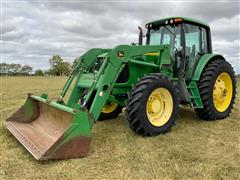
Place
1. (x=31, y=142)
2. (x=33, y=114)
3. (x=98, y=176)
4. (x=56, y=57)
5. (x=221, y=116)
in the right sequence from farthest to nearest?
1. (x=56, y=57)
2. (x=221, y=116)
3. (x=33, y=114)
4. (x=31, y=142)
5. (x=98, y=176)

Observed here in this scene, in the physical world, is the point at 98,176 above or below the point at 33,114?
below

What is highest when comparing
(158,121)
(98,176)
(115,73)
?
(115,73)

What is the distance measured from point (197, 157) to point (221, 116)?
9.73ft

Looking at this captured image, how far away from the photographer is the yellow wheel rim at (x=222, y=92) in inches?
282

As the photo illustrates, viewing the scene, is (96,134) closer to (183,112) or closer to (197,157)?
(197,157)

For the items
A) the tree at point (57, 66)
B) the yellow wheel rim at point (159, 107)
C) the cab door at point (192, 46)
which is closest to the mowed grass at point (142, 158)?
the yellow wheel rim at point (159, 107)

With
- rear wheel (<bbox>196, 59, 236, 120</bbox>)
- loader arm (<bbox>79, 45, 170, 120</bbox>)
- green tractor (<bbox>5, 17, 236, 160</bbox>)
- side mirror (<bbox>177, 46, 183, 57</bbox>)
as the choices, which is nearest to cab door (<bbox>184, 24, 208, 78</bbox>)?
green tractor (<bbox>5, 17, 236, 160</bbox>)

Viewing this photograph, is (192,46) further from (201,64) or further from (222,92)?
(222,92)

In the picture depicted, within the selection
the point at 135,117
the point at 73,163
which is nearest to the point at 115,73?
the point at 135,117

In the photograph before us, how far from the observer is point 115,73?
531 cm

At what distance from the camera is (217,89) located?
7137 millimetres

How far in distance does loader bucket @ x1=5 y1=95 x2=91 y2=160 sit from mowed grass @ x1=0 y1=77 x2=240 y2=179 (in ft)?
0.52

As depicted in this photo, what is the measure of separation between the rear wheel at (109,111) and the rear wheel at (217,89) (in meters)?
2.01

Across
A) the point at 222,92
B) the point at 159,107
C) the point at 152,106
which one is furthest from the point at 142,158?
the point at 222,92
